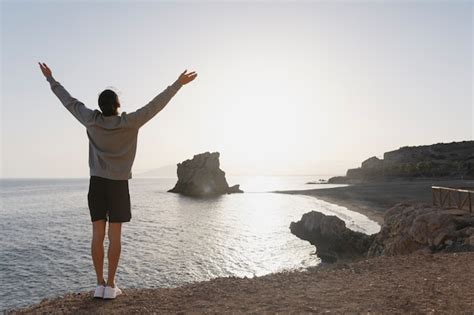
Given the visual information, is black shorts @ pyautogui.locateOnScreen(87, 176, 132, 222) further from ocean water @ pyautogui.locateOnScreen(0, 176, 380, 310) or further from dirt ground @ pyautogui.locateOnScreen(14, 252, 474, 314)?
ocean water @ pyautogui.locateOnScreen(0, 176, 380, 310)

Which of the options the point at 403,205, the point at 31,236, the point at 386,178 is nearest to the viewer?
the point at 403,205

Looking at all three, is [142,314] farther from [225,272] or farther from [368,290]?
[225,272]

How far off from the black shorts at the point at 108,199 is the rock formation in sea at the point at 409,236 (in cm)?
1247

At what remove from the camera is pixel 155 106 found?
6.00m

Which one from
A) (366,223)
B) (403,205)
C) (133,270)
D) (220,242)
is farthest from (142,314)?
(366,223)

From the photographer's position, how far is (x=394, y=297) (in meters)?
6.45

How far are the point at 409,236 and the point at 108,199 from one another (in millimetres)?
15370

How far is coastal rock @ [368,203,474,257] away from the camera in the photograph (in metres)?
14.2

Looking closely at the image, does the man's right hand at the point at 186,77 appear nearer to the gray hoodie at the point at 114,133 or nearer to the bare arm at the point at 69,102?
the gray hoodie at the point at 114,133

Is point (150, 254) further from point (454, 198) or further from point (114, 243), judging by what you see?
point (114, 243)

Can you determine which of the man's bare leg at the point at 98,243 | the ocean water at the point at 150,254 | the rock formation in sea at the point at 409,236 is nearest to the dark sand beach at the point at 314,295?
the man's bare leg at the point at 98,243

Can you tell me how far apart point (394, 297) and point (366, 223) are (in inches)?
1338

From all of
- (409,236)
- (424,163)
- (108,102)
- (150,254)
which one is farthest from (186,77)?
(424,163)

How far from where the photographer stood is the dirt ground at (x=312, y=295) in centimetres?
597
